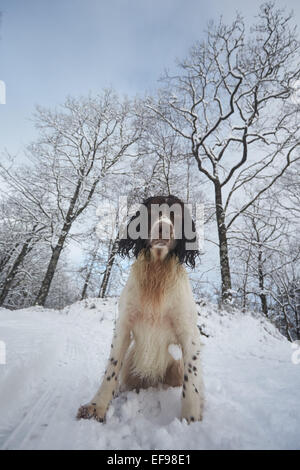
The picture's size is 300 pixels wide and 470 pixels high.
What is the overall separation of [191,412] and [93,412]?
2.16 feet

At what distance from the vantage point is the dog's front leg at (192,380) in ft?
4.42

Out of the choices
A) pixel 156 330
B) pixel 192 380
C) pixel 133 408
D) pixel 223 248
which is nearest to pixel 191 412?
pixel 192 380

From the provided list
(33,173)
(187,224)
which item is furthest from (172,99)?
(187,224)

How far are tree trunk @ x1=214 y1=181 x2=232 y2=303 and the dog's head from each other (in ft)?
18.3

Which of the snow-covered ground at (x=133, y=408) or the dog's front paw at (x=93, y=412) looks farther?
the dog's front paw at (x=93, y=412)

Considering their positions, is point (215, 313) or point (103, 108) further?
point (103, 108)

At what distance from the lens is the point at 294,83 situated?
7648 mm

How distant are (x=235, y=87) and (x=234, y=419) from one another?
10.1 metres

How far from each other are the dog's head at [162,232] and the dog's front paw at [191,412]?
3.67 ft

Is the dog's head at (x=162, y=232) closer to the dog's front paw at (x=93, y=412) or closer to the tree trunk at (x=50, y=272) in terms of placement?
the dog's front paw at (x=93, y=412)

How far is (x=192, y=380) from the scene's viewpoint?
1.48 m

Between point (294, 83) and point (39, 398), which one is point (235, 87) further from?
point (39, 398)

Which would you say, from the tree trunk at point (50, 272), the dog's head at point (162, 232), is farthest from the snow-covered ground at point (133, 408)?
the tree trunk at point (50, 272)
